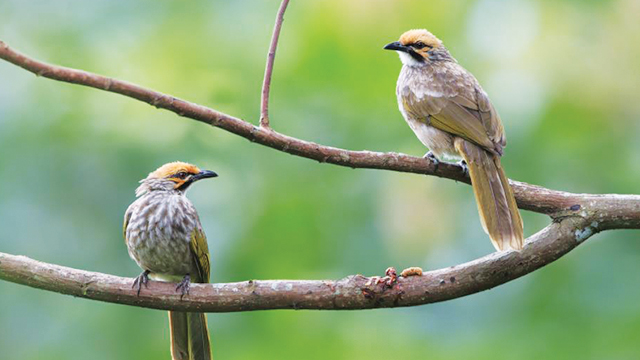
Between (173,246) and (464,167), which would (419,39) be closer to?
(464,167)

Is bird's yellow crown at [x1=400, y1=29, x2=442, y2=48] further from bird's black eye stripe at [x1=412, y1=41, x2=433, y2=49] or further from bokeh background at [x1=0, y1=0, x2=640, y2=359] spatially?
bokeh background at [x1=0, y1=0, x2=640, y2=359]

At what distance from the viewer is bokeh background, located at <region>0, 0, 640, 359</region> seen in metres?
6.63

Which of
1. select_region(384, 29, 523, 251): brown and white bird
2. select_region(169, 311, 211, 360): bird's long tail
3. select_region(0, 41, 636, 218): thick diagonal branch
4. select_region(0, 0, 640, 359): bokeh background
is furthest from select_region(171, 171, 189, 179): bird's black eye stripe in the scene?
select_region(0, 41, 636, 218): thick diagonal branch

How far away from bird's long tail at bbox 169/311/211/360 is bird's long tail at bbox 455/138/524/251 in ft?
5.24

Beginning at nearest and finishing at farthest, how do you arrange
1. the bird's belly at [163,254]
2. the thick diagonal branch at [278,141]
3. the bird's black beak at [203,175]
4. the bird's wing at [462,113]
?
the thick diagonal branch at [278,141]
the bird's wing at [462,113]
the bird's belly at [163,254]
the bird's black beak at [203,175]

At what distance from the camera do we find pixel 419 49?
18.6 feet

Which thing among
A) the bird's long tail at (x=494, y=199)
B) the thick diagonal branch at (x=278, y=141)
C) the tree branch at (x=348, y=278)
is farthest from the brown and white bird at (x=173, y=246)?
the bird's long tail at (x=494, y=199)

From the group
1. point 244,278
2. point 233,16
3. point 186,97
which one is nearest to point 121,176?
point 186,97

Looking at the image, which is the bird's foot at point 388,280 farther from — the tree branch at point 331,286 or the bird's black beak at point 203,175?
the bird's black beak at point 203,175

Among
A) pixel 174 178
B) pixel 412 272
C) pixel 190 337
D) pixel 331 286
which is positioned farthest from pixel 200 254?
pixel 412 272

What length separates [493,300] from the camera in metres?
7.00

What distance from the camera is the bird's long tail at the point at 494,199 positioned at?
159 inches

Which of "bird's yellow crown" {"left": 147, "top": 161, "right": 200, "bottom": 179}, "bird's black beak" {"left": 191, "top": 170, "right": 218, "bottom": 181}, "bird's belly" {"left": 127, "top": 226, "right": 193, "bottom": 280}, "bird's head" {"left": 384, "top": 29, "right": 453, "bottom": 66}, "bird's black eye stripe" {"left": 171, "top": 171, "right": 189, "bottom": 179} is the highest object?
"bird's head" {"left": 384, "top": 29, "right": 453, "bottom": 66}

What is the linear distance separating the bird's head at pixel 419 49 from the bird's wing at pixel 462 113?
0.43 m
